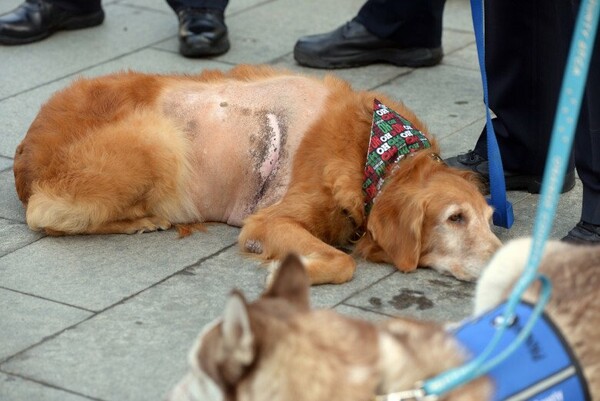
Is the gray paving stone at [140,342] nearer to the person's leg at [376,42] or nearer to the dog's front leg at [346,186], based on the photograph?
the dog's front leg at [346,186]

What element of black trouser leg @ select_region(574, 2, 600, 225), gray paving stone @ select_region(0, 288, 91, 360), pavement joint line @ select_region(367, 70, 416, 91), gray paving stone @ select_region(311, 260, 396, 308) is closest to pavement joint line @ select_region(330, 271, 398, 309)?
gray paving stone @ select_region(311, 260, 396, 308)

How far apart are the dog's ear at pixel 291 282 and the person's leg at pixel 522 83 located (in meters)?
3.24

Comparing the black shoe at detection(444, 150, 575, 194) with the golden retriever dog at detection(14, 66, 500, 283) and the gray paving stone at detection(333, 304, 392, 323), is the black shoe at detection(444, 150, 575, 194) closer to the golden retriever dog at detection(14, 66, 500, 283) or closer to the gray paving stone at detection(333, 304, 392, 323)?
the golden retriever dog at detection(14, 66, 500, 283)

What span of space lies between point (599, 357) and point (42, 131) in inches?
141

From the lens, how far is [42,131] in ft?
18.9

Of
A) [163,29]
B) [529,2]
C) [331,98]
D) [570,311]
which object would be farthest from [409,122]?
[163,29]

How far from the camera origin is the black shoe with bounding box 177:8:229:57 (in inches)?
319

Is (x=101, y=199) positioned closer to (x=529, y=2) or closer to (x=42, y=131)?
(x=42, y=131)

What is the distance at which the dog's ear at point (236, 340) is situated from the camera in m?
2.70

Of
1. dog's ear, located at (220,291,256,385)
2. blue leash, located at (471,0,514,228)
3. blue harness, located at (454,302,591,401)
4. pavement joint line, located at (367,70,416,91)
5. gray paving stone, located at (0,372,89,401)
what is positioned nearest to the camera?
dog's ear, located at (220,291,256,385)

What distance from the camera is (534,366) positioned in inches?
120

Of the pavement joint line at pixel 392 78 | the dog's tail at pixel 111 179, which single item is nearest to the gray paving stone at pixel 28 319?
the dog's tail at pixel 111 179

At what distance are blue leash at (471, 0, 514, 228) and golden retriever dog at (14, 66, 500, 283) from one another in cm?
18

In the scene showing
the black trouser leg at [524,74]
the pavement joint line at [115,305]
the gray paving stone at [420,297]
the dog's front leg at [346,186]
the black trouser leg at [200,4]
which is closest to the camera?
the pavement joint line at [115,305]
